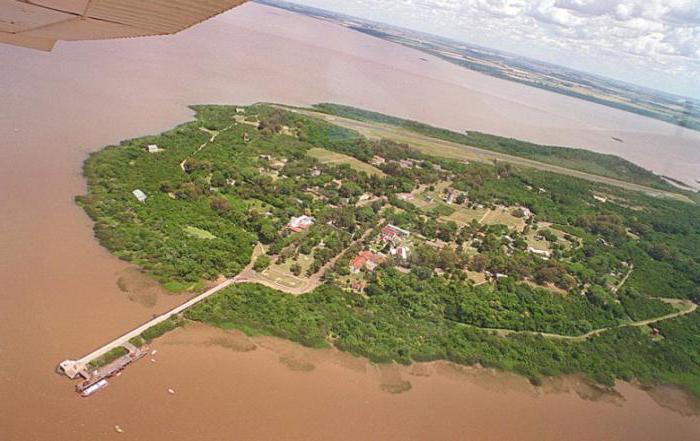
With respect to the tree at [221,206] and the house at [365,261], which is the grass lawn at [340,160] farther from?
the house at [365,261]

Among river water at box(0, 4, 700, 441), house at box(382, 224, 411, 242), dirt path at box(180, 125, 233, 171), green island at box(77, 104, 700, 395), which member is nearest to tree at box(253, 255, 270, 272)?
green island at box(77, 104, 700, 395)

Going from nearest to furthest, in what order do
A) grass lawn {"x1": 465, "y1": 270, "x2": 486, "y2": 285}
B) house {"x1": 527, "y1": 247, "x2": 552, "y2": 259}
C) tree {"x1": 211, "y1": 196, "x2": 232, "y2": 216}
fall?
grass lawn {"x1": 465, "y1": 270, "x2": 486, "y2": 285} → tree {"x1": 211, "y1": 196, "x2": 232, "y2": 216} → house {"x1": 527, "y1": 247, "x2": 552, "y2": 259}

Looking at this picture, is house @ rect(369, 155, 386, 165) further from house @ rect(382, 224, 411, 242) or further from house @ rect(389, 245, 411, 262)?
house @ rect(389, 245, 411, 262)

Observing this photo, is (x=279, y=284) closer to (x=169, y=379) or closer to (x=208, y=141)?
(x=169, y=379)

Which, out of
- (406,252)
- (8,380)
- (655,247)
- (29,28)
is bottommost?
(8,380)

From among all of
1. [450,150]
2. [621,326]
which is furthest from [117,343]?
[450,150]

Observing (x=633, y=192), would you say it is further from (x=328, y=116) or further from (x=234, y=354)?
(x=234, y=354)

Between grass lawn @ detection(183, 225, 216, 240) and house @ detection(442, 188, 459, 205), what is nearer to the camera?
grass lawn @ detection(183, 225, 216, 240)

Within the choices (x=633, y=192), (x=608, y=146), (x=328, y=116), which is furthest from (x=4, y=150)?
(x=608, y=146)
